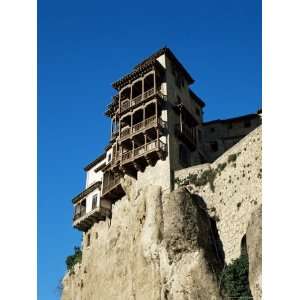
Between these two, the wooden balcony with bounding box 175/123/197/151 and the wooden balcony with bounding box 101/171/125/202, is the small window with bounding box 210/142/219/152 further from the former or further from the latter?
the wooden balcony with bounding box 101/171/125/202

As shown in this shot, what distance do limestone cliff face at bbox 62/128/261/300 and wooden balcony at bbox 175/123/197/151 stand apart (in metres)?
4.04

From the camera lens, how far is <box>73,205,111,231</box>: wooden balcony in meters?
43.7

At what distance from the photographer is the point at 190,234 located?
103ft

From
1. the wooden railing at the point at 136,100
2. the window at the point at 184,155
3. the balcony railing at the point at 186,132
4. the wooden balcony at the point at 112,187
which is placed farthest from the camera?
the wooden balcony at the point at 112,187

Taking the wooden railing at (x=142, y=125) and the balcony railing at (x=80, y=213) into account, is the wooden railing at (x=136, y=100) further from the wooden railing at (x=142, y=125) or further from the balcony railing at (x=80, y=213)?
the balcony railing at (x=80, y=213)

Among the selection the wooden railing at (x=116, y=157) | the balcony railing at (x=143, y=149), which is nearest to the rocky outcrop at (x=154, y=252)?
the wooden railing at (x=116, y=157)

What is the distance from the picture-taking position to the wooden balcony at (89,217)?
43.7 metres

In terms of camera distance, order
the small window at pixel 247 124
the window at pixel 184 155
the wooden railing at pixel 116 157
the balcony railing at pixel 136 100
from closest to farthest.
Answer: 1. the window at pixel 184 155
2. the balcony railing at pixel 136 100
3. the wooden railing at pixel 116 157
4. the small window at pixel 247 124

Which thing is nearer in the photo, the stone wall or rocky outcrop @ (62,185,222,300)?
rocky outcrop @ (62,185,222,300)

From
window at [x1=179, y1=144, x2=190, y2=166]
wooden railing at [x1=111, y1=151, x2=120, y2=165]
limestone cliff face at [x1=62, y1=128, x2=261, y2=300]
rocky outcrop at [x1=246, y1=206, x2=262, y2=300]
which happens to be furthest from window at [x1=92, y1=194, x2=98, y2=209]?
rocky outcrop at [x1=246, y1=206, x2=262, y2=300]

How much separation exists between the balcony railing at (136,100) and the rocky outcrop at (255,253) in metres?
15.5
